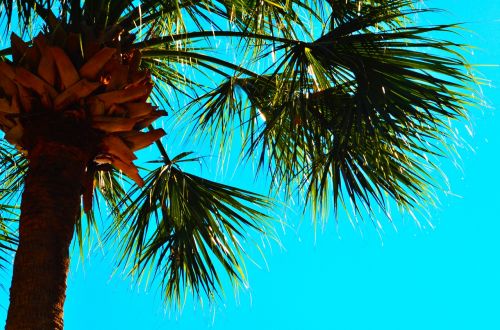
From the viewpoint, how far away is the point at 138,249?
218 inches

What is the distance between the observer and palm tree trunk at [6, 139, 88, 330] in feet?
11.0

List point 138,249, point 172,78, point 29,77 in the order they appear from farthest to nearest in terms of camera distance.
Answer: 1. point 172,78
2. point 138,249
3. point 29,77

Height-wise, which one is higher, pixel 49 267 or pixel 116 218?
pixel 116 218

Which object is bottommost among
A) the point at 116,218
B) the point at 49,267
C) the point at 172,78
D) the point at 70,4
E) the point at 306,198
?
the point at 49,267

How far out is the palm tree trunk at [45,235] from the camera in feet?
11.0

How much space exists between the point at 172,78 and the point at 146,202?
103cm

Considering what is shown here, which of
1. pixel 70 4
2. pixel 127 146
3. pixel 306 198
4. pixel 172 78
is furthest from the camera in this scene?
pixel 172 78

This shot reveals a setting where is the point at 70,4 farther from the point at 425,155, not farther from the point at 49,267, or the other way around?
the point at 425,155

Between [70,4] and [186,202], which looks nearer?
[70,4]

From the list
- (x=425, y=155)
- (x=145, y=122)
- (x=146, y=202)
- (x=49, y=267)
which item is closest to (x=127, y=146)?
(x=145, y=122)

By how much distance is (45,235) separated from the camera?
3551 millimetres

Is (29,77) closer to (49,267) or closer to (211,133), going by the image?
(49,267)

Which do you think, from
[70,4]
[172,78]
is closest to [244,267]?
[172,78]

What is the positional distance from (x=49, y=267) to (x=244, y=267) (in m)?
2.43
